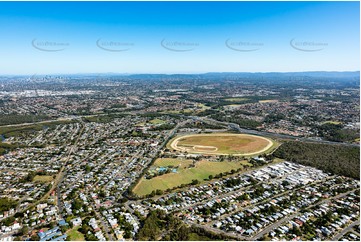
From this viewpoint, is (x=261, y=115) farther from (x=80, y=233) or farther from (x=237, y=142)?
(x=80, y=233)

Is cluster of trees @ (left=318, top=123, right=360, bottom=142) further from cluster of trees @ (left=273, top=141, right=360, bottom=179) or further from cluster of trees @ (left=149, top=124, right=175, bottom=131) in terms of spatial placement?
cluster of trees @ (left=149, top=124, right=175, bottom=131)

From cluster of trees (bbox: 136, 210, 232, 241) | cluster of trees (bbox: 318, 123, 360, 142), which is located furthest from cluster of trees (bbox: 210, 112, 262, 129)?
cluster of trees (bbox: 136, 210, 232, 241)

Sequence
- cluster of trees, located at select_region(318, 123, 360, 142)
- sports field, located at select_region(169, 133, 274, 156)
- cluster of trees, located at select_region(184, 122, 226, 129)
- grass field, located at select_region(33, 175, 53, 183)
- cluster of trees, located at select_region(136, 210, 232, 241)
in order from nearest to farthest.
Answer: cluster of trees, located at select_region(136, 210, 232, 241)
grass field, located at select_region(33, 175, 53, 183)
sports field, located at select_region(169, 133, 274, 156)
cluster of trees, located at select_region(318, 123, 360, 142)
cluster of trees, located at select_region(184, 122, 226, 129)

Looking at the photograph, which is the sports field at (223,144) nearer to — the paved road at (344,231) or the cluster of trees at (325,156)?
the cluster of trees at (325,156)

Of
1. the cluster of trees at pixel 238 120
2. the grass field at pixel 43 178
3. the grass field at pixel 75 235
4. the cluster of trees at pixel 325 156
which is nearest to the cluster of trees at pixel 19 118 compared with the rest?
the grass field at pixel 43 178

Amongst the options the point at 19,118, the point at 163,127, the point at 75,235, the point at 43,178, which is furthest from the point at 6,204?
the point at 19,118

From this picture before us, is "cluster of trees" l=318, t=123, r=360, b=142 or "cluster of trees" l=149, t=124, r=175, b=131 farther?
"cluster of trees" l=149, t=124, r=175, b=131
